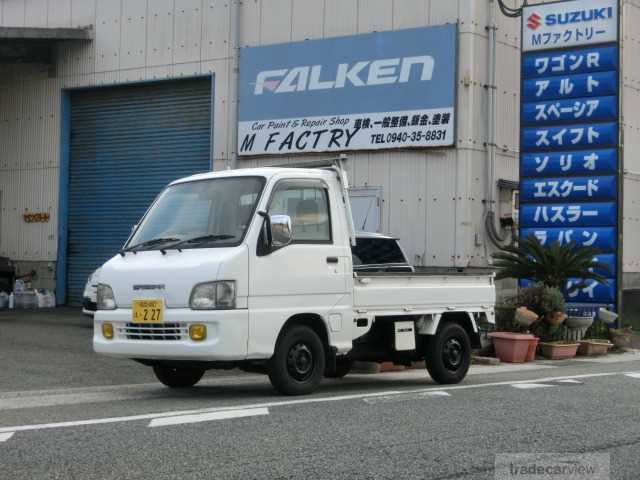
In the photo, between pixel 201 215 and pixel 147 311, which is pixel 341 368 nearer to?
pixel 201 215

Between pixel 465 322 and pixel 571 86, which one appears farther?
pixel 571 86

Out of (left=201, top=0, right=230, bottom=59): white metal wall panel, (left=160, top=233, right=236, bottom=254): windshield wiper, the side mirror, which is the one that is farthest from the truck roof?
(left=201, top=0, right=230, bottom=59): white metal wall panel

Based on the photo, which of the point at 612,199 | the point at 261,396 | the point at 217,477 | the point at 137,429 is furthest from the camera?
the point at 612,199

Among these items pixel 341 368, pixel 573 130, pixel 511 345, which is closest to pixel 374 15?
pixel 573 130

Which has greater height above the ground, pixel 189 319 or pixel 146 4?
pixel 146 4

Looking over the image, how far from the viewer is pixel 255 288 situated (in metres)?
9.68

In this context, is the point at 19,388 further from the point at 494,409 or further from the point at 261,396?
the point at 494,409

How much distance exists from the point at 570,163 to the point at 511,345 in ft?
17.6

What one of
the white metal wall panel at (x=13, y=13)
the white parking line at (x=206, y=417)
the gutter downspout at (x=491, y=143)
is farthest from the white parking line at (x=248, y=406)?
the white metal wall panel at (x=13, y=13)

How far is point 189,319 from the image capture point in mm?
9445

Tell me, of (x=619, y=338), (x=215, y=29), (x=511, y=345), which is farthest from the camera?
(x=215, y=29)

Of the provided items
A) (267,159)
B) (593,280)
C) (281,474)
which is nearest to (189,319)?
(281,474)

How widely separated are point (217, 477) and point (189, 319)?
3.47 m
